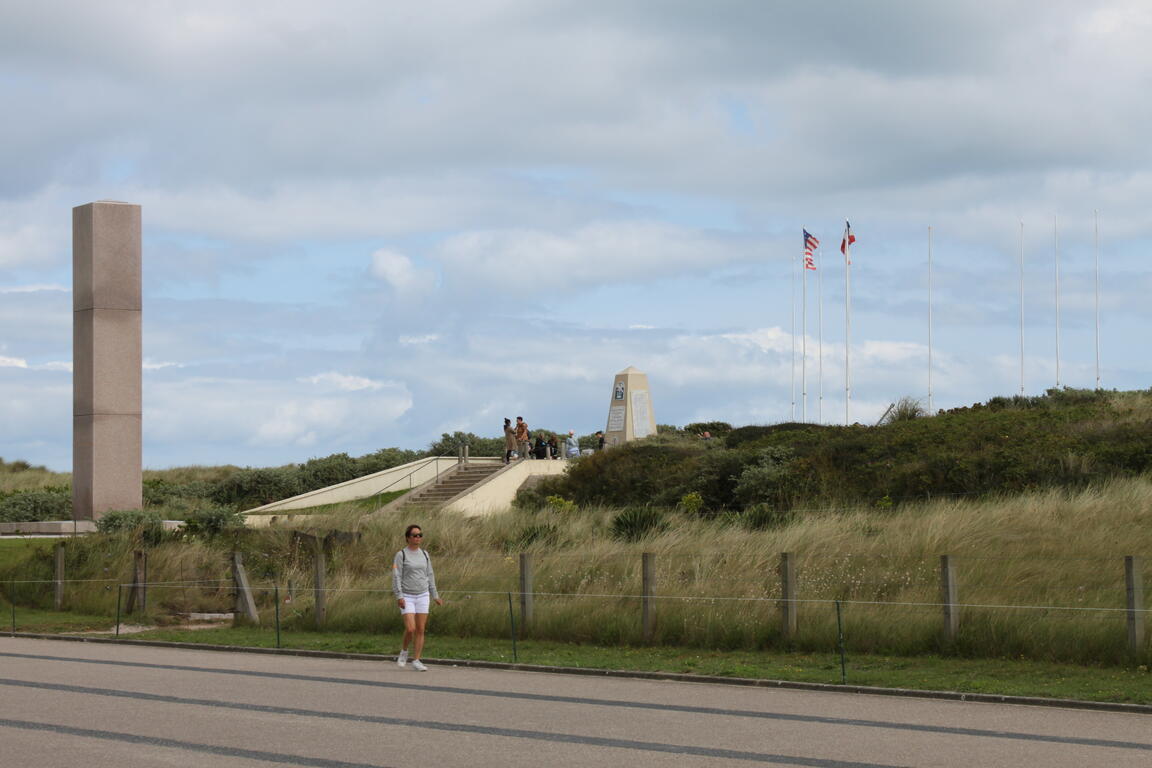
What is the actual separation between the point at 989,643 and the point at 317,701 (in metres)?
7.90

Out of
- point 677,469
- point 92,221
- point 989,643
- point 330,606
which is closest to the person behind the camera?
point 989,643

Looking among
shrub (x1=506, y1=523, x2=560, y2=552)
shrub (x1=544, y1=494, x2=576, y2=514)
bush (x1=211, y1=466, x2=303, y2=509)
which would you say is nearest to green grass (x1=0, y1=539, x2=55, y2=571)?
shrub (x1=506, y1=523, x2=560, y2=552)

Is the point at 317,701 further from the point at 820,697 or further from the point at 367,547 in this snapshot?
the point at 367,547

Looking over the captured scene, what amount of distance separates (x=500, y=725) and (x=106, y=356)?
2854 centimetres

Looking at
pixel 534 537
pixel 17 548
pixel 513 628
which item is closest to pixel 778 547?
pixel 513 628

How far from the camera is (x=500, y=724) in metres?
11.9

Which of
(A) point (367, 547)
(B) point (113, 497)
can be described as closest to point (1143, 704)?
(A) point (367, 547)

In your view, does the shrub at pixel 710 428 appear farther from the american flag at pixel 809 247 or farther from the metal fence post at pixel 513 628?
the metal fence post at pixel 513 628

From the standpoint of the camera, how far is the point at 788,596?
17656 millimetres

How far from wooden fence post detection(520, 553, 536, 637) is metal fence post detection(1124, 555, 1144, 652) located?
25.7 feet

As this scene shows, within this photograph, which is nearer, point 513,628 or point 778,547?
point 513,628

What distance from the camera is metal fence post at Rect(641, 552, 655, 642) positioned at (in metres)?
18.8

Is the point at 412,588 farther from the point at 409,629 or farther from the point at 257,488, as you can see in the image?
the point at 257,488

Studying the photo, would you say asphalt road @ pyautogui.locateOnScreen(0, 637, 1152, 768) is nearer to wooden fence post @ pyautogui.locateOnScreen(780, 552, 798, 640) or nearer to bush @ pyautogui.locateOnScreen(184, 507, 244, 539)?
wooden fence post @ pyautogui.locateOnScreen(780, 552, 798, 640)
